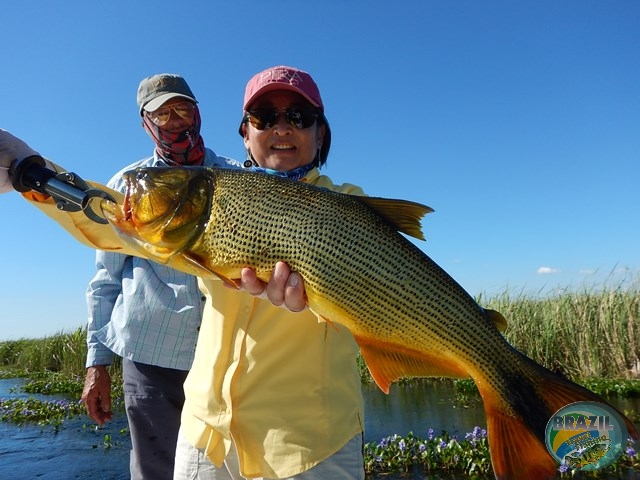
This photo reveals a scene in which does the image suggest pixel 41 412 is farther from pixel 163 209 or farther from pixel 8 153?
pixel 163 209

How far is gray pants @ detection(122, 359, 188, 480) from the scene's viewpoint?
12.6 feet

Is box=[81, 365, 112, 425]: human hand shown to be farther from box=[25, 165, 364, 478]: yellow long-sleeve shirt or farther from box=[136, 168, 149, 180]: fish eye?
box=[136, 168, 149, 180]: fish eye

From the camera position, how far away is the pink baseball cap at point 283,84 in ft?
9.66

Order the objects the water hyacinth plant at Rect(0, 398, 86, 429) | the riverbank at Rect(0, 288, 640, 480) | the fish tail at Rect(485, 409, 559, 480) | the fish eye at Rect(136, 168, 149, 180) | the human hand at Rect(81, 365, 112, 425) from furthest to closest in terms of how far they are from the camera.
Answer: the water hyacinth plant at Rect(0, 398, 86, 429) → the riverbank at Rect(0, 288, 640, 480) → the human hand at Rect(81, 365, 112, 425) → the fish eye at Rect(136, 168, 149, 180) → the fish tail at Rect(485, 409, 559, 480)

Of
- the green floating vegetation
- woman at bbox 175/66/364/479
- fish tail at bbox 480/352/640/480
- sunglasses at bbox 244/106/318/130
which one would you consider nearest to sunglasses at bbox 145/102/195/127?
sunglasses at bbox 244/106/318/130

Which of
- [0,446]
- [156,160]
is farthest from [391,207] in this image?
[0,446]

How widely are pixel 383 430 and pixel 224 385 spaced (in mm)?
6228

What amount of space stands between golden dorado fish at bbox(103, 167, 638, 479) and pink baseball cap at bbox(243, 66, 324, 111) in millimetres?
709

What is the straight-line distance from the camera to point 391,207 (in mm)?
2525

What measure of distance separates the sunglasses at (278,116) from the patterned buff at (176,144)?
5.59 ft

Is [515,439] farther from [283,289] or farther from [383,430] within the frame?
[383,430]

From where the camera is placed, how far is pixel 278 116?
2943 mm

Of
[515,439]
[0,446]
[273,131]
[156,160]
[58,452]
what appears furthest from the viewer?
[0,446]

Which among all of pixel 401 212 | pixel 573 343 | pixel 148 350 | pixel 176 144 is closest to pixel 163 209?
pixel 401 212
